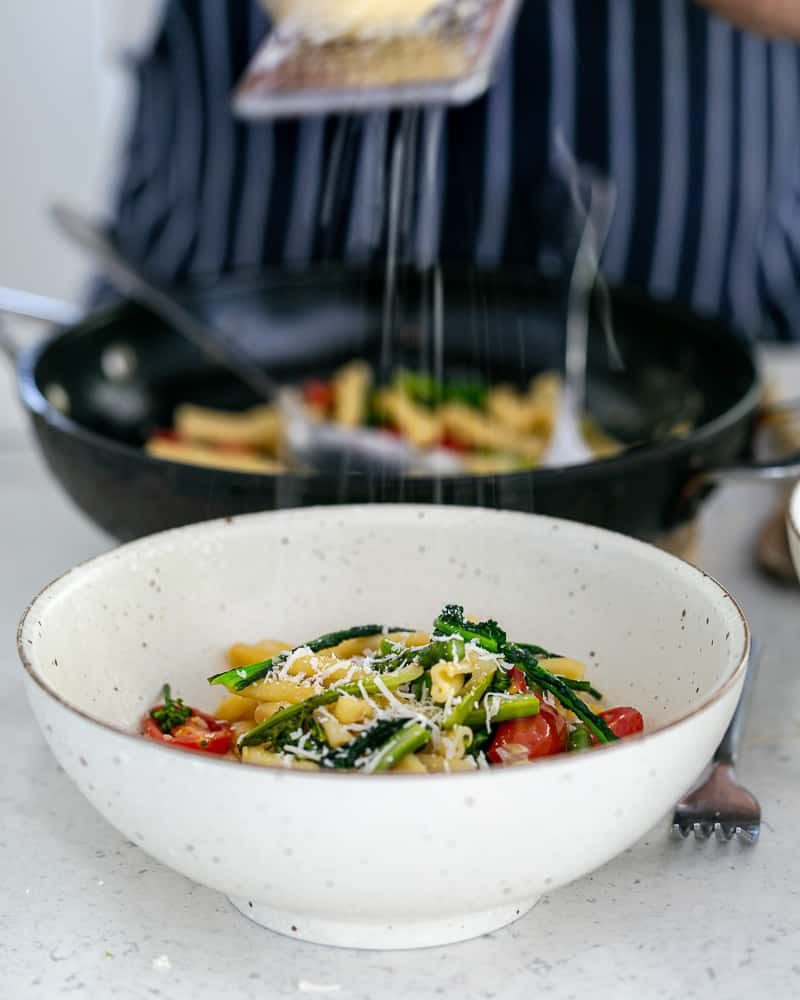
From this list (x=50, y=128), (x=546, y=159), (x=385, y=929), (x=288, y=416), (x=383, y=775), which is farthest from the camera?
(x=50, y=128)

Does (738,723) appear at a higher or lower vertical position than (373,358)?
higher

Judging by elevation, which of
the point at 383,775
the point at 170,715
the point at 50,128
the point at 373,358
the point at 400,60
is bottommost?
the point at 50,128

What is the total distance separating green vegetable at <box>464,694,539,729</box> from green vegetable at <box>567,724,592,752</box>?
41 millimetres

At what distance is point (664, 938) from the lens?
738 millimetres

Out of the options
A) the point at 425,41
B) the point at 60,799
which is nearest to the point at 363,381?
the point at 425,41

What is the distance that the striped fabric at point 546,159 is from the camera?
6.09 feet

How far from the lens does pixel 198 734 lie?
812 millimetres

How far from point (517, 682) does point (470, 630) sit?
43 millimetres

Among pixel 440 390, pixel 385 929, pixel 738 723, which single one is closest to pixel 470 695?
pixel 385 929

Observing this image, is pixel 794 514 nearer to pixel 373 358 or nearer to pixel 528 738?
pixel 528 738

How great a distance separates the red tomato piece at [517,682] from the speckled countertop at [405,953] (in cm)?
12

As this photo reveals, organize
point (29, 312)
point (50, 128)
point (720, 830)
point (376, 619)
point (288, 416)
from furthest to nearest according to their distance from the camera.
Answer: point (50, 128) < point (288, 416) < point (29, 312) < point (376, 619) < point (720, 830)

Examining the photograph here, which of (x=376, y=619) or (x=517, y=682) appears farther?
(x=376, y=619)

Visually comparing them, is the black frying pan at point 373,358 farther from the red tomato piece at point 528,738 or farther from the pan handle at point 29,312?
the red tomato piece at point 528,738
